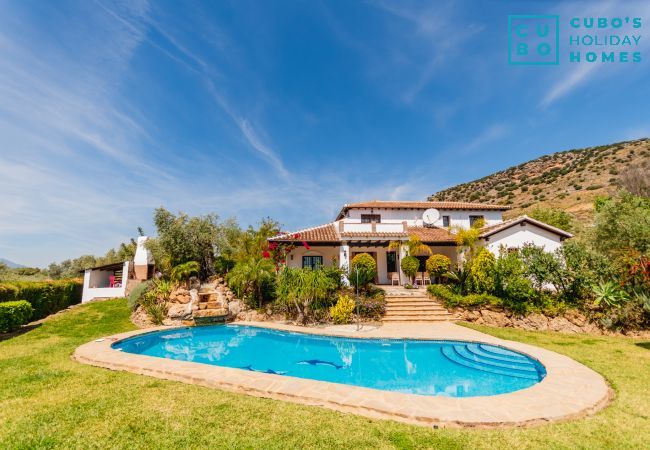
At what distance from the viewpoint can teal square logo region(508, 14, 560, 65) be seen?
43.5 feet

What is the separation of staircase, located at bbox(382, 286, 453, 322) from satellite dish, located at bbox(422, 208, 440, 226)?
11.0m

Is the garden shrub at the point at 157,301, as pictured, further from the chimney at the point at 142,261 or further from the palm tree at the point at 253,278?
the chimney at the point at 142,261

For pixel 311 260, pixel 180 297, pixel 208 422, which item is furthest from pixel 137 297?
pixel 208 422

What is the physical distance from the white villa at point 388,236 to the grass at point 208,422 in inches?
564

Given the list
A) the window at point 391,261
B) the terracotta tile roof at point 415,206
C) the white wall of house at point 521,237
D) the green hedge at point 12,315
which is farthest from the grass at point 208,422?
the terracotta tile roof at point 415,206

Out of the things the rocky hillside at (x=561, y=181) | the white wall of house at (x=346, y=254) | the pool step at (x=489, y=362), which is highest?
the rocky hillside at (x=561, y=181)

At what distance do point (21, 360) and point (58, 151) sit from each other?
34.6 feet

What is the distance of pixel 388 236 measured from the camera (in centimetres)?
2392

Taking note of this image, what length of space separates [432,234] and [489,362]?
17270mm

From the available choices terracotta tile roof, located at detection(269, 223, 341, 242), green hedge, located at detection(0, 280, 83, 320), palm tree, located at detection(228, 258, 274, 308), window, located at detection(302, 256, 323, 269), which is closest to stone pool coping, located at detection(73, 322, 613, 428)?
palm tree, located at detection(228, 258, 274, 308)

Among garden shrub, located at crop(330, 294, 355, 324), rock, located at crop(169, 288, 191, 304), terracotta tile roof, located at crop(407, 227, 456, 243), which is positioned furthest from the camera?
terracotta tile roof, located at crop(407, 227, 456, 243)

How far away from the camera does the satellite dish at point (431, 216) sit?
28.4 m

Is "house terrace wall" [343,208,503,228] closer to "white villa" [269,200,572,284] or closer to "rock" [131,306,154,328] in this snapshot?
"white villa" [269,200,572,284]

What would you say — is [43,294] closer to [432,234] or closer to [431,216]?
[432,234]
